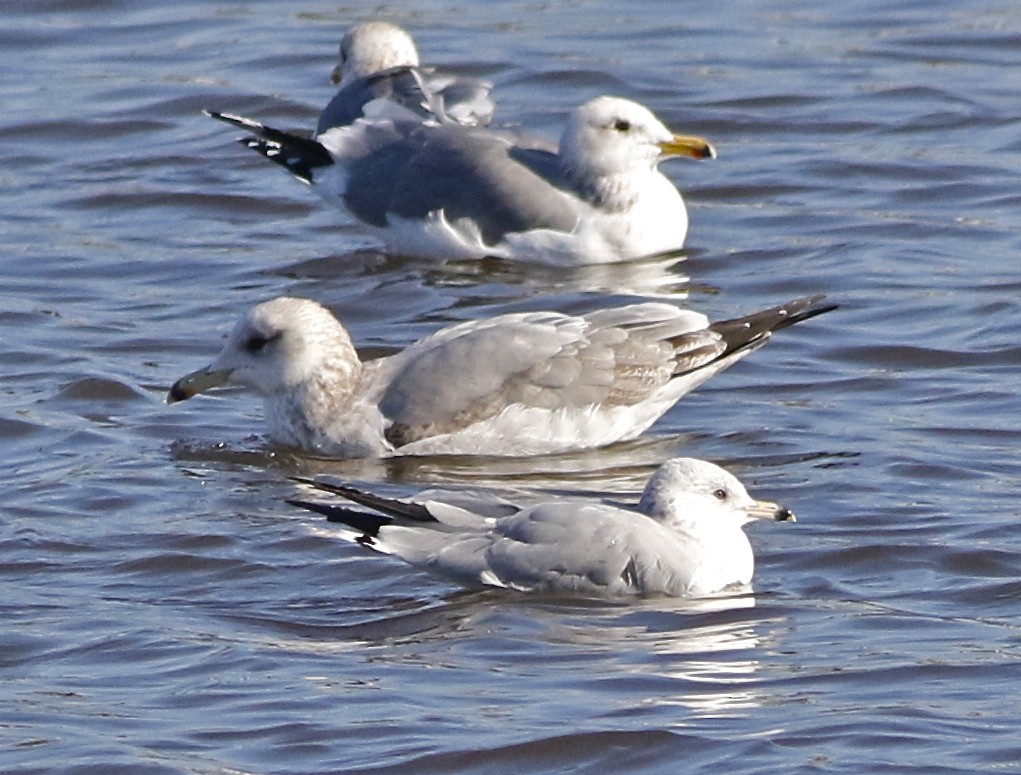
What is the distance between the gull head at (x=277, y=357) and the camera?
10.4 meters

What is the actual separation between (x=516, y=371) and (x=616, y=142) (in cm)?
326

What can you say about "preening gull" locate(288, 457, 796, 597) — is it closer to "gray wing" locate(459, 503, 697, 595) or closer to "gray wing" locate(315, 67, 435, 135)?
"gray wing" locate(459, 503, 697, 595)

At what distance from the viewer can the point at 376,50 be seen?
15328 millimetres

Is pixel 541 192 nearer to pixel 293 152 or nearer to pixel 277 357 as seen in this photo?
pixel 293 152

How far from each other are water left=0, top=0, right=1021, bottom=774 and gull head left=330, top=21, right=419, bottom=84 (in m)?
0.93

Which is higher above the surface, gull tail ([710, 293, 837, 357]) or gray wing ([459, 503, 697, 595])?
gull tail ([710, 293, 837, 357])

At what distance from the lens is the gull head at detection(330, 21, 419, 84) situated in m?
15.3

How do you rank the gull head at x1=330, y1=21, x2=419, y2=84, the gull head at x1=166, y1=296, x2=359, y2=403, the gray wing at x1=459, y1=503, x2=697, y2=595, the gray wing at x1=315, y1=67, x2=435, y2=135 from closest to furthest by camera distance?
the gray wing at x1=459, y1=503, x2=697, y2=595 < the gull head at x1=166, y1=296, x2=359, y2=403 < the gray wing at x1=315, y1=67, x2=435, y2=135 < the gull head at x1=330, y1=21, x2=419, y2=84

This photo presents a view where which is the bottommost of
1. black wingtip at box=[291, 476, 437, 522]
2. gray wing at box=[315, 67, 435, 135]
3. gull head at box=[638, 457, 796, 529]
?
black wingtip at box=[291, 476, 437, 522]

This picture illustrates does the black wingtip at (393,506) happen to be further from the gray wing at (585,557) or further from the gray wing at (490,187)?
the gray wing at (490,187)

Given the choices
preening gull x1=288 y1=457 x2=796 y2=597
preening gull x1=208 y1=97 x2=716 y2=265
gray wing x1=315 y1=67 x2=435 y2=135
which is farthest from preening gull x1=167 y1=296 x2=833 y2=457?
gray wing x1=315 y1=67 x2=435 y2=135

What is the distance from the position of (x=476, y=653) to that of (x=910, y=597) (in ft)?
5.05

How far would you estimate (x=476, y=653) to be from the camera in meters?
7.70

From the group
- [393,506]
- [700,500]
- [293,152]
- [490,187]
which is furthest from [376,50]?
[700,500]
